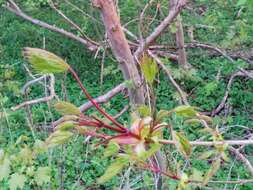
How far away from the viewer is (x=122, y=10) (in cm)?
450

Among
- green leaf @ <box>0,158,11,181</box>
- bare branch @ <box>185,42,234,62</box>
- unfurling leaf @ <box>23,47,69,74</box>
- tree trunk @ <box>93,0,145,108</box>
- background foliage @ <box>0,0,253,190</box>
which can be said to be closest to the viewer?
unfurling leaf @ <box>23,47,69,74</box>

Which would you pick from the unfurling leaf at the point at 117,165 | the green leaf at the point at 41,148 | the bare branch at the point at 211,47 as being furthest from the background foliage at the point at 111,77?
the unfurling leaf at the point at 117,165

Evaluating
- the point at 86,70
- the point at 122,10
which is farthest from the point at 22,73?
the point at 122,10

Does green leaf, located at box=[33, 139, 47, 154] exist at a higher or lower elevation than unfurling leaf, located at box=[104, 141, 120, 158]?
lower

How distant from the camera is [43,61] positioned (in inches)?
34.7

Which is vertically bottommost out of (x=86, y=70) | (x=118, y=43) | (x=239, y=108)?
(x=239, y=108)

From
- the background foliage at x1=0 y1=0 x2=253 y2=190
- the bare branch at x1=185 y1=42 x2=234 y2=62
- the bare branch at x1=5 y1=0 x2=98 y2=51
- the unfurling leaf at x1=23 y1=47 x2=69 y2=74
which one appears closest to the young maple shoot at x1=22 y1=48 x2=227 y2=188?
the unfurling leaf at x1=23 y1=47 x2=69 y2=74

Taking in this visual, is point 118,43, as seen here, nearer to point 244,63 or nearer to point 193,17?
point 244,63

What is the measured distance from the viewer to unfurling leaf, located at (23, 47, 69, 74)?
88cm

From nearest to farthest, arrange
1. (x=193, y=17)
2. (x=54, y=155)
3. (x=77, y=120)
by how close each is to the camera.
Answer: (x=77, y=120) < (x=54, y=155) < (x=193, y=17)

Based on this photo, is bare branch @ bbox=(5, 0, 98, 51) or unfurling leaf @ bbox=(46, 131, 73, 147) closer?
unfurling leaf @ bbox=(46, 131, 73, 147)

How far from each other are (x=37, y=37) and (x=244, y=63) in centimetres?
198

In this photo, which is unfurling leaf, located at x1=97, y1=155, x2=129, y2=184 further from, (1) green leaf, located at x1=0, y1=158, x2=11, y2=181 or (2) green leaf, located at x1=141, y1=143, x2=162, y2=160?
(1) green leaf, located at x1=0, y1=158, x2=11, y2=181

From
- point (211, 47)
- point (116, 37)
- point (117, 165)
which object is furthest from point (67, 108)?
point (211, 47)
